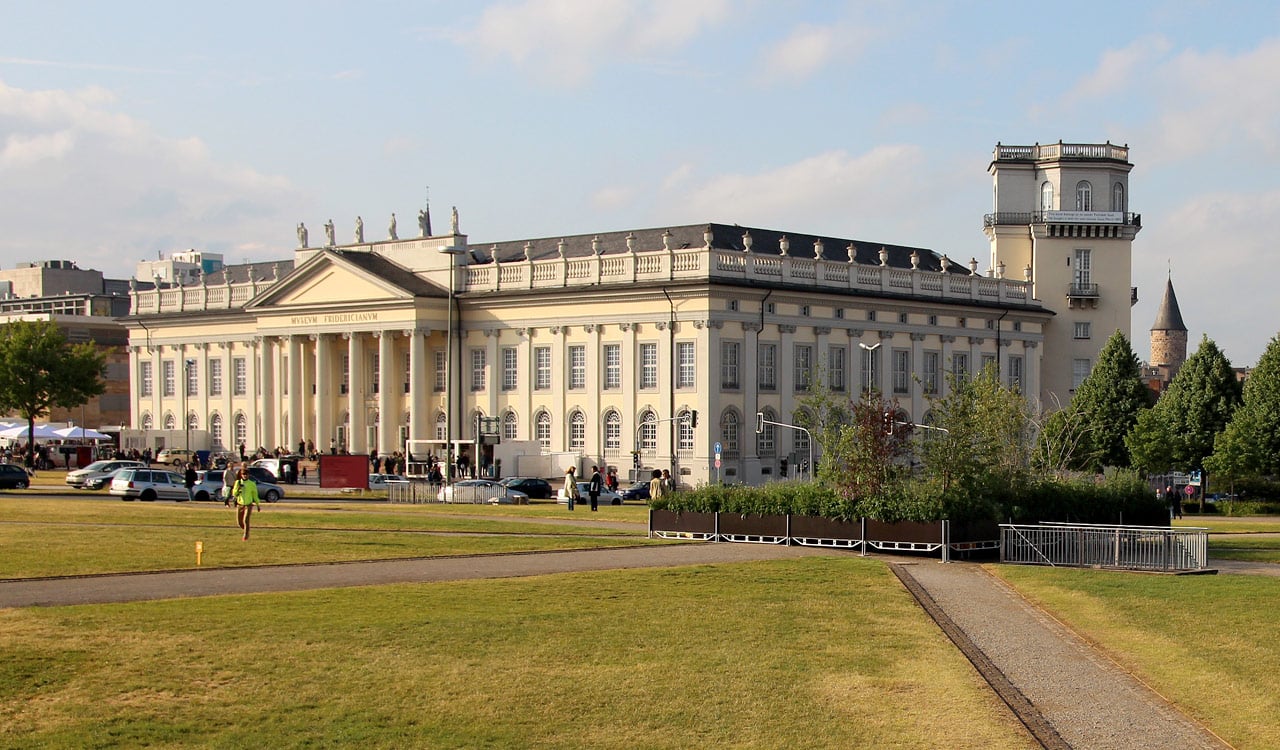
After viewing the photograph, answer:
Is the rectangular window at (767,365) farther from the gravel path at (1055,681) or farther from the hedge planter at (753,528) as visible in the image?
the gravel path at (1055,681)

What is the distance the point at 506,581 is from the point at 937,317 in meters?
70.4

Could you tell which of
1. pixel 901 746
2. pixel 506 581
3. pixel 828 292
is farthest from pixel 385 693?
pixel 828 292

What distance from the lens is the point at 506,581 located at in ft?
102

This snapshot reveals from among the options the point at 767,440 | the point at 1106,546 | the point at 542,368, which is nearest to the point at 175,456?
the point at 542,368

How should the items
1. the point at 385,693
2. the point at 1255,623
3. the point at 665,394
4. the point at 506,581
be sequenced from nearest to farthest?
the point at 385,693, the point at 1255,623, the point at 506,581, the point at 665,394

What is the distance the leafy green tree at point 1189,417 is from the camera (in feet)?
290

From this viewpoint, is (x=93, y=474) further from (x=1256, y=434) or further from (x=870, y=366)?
(x=1256, y=434)

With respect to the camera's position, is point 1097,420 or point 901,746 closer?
point 901,746

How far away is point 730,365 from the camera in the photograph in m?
86.1

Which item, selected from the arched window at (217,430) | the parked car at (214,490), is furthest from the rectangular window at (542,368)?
the arched window at (217,430)

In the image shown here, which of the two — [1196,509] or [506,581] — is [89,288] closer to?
[1196,509]

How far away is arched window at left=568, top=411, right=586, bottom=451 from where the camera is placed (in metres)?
91.1

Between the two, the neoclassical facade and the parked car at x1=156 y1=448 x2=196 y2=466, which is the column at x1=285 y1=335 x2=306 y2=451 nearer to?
the neoclassical facade

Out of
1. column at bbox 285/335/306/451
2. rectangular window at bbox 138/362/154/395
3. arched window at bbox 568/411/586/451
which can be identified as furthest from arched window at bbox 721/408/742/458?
rectangular window at bbox 138/362/154/395
